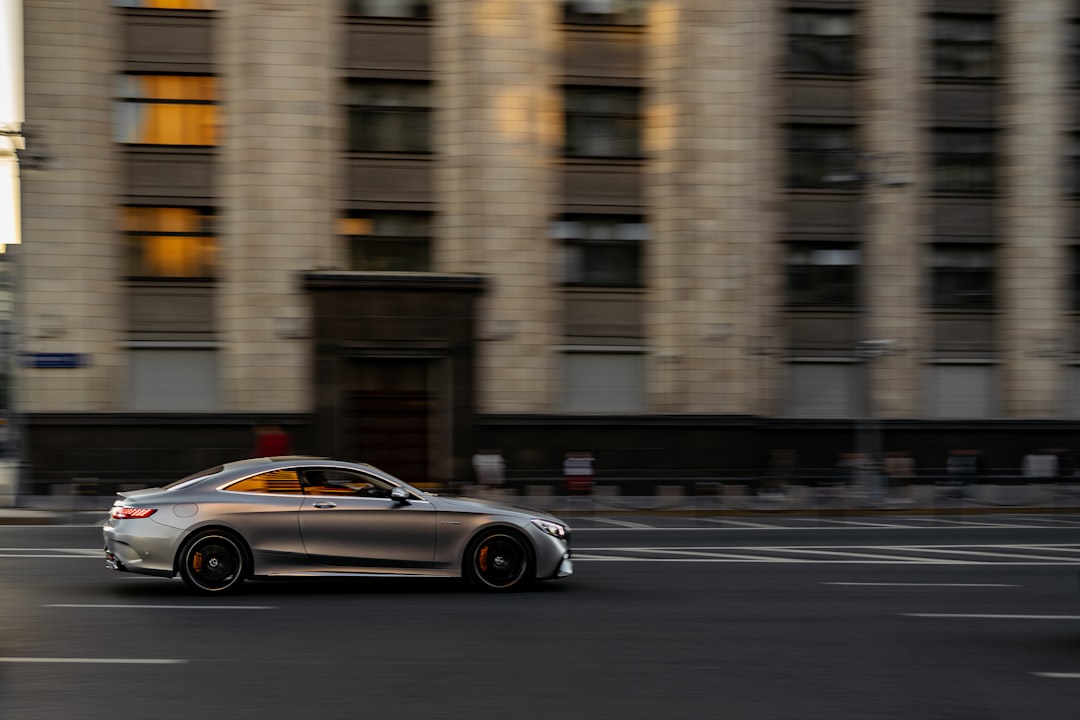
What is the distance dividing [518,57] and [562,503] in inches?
446

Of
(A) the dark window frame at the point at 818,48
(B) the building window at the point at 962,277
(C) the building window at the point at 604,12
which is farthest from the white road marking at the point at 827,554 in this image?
(A) the dark window frame at the point at 818,48

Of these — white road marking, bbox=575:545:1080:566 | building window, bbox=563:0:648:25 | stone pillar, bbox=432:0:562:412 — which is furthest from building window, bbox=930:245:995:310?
white road marking, bbox=575:545:1080:566

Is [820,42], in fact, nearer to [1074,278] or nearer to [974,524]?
[1074,278]

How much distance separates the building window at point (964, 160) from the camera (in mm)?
33188

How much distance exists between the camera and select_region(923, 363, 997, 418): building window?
109 ft

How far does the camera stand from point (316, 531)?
38.5 feet

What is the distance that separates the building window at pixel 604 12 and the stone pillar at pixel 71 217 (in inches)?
441

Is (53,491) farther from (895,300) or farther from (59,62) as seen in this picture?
(895,300)

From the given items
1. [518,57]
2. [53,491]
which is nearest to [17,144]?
[53,491]

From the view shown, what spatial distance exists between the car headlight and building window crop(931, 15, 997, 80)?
25.2 metres

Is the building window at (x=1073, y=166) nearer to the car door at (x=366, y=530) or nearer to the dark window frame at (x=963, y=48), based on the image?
the dark window frame at (x=963, y=48)

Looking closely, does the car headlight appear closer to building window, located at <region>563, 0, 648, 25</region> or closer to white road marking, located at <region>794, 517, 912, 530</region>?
white road marking, located at <region>794, 517, 912, 530</region>

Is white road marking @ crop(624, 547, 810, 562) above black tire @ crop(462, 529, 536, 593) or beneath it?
beneath

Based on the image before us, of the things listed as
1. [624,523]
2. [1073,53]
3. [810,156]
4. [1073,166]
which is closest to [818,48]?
[810,156]
